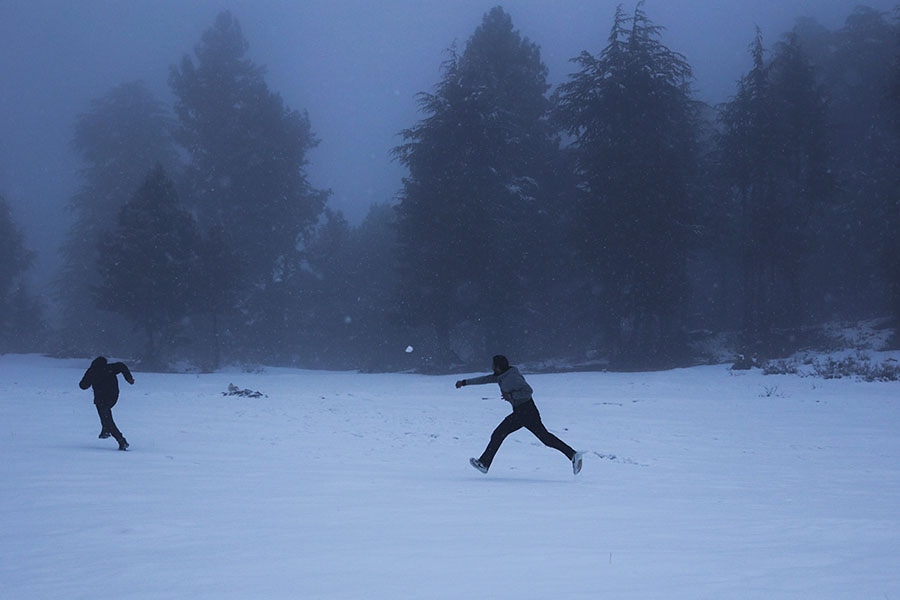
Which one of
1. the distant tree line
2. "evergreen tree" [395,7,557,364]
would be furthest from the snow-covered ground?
"evergreen tree" [395,7,557,364]

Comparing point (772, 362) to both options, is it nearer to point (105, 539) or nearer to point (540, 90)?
point (540, 90)

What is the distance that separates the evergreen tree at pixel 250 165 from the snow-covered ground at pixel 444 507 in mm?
39277

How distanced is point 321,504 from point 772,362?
1185 inches

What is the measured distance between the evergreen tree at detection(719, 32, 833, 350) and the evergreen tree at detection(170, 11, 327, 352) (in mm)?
31116

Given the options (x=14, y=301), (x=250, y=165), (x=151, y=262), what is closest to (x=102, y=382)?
(x=151, y=262)

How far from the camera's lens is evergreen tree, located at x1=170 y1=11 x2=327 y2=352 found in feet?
197

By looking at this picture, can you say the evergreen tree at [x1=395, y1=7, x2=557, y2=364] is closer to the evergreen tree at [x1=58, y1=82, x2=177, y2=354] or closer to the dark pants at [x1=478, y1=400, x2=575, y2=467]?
the evergreen tree at [x1=58, y1=82, x2=177, y2=354]

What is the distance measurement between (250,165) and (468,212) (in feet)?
76.8

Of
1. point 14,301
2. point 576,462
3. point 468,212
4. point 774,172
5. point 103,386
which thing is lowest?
point 576,462

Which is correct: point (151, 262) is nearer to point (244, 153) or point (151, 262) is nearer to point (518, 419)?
point (244, 153)

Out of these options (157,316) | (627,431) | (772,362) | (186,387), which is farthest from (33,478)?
(157,316)

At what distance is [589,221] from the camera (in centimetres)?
4106

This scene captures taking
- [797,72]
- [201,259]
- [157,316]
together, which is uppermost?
[797,72]

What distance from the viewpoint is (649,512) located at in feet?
29.1
